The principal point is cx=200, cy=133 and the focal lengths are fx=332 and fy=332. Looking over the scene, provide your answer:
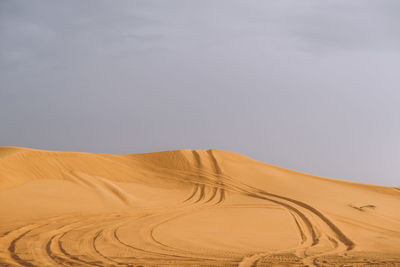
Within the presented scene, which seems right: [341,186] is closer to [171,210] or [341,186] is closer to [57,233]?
[171,210]

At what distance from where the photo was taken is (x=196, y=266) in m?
5.83

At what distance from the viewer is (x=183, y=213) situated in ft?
39.8

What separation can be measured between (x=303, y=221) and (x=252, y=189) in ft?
18.1

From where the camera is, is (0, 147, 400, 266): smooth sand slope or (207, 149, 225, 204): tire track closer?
(0, 147, 400, 266): smooth sand slope

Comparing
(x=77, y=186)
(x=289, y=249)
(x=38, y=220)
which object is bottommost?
(x=289, y=249)

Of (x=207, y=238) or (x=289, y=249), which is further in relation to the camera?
(x=207, y=238)

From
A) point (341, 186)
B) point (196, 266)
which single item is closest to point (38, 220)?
point (196, 266)

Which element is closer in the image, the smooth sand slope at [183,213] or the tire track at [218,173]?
the smooth sand slope at [183,213]

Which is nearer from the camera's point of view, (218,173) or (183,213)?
(183,213)

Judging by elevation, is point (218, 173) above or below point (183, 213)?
above

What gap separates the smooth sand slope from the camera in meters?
6.69

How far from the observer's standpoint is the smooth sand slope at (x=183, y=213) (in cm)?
669


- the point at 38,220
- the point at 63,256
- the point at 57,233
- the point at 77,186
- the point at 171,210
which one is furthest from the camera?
the point at 77,186

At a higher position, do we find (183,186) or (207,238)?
(183,186)
